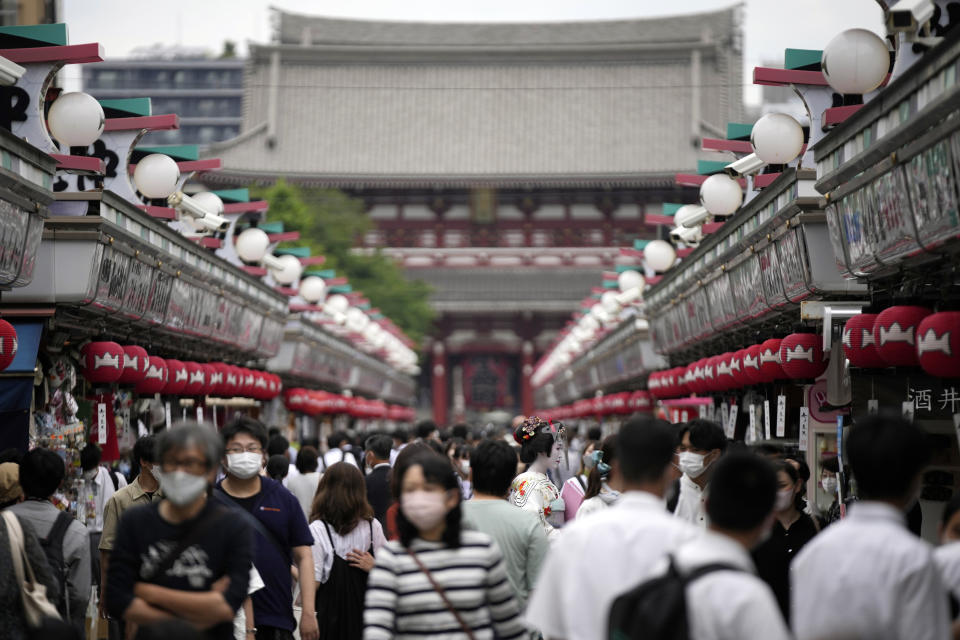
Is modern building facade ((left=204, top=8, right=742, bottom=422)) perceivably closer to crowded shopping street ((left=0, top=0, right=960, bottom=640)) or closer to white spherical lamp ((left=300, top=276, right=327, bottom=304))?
crowded shopping street ((left=0, top=0, right=960, bottom=640))

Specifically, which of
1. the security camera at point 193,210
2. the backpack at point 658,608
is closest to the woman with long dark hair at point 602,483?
the backpack at point 658,608

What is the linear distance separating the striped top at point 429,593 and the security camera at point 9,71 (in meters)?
6.75

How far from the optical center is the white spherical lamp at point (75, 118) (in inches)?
455

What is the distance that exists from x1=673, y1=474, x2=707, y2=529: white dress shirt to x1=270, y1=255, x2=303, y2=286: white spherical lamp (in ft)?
48.7

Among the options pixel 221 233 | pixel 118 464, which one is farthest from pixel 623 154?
pixel 118 464

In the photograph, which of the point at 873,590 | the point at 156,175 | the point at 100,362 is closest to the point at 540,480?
the point at 873,590

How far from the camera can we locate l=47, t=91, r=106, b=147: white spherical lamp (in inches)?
455

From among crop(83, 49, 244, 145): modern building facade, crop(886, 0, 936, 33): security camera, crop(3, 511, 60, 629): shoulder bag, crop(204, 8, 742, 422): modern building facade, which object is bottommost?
crop(3, 511, 60, 629): shoulder bag

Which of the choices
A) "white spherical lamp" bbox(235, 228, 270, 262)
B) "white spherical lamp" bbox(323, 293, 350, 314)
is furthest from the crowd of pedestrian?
"white spherical lamp" bbox(323, 293, 350, 314)

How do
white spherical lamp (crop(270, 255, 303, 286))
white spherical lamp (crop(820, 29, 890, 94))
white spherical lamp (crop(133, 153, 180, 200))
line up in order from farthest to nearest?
white spherical lamp (crop(270, 255, 303, 286))
white spherical lamp (crop(133, 153, 180, 200))
white spherical lamp (crop(820, 29, 890, 94))

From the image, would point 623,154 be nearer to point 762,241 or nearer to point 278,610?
point 762,241

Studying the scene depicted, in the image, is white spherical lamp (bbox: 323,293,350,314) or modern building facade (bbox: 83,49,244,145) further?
modern building facade (bbox: 83,49,244,145)

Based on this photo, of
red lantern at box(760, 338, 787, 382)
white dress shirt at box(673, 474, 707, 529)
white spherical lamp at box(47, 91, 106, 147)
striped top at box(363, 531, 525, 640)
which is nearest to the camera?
striped top at box(363, 531, 525, 640)

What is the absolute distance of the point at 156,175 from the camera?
13.3 meters
